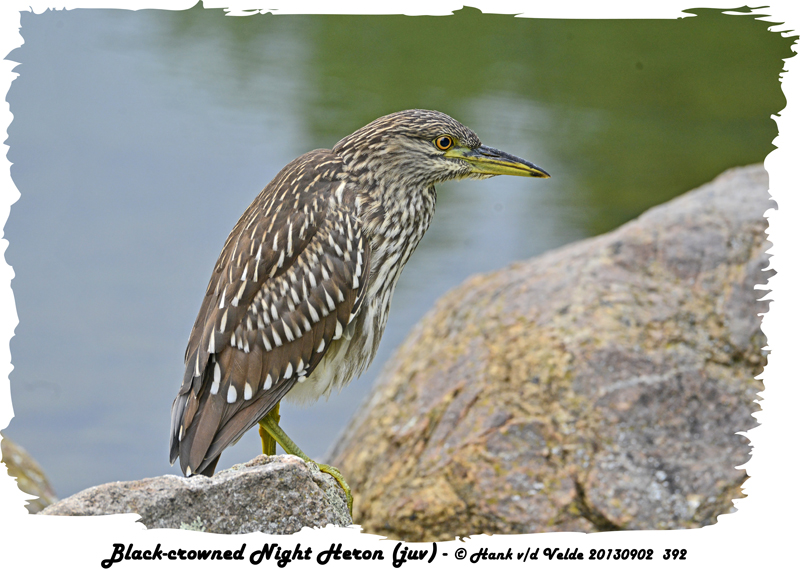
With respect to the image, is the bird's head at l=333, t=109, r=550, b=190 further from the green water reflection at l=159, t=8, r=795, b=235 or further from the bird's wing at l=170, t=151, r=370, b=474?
the green water reflection at l=159, t=8, r=795, b=235

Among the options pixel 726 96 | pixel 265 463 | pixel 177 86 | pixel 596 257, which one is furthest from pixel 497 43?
pixel 265 463

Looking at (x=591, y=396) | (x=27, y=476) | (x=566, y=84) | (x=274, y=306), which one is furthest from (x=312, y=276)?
(x=566, y=84)

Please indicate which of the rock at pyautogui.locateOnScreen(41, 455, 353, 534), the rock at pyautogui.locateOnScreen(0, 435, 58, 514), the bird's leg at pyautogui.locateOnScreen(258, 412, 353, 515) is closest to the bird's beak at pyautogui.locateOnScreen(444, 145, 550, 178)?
the bird's leg at pyautogui.locateOnScreen(258, 412, 353, 515)

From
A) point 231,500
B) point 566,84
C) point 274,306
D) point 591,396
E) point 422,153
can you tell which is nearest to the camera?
point 231,500

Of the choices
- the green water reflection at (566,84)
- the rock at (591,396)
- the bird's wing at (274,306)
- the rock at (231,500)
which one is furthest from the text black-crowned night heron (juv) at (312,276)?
the green water reflection at (566,84)

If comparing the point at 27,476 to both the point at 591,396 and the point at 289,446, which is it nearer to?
the point at 289,446

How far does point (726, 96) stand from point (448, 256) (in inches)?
267

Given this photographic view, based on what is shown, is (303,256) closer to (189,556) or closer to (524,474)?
(189,556)

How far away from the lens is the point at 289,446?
468cm

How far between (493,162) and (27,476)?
4027mm

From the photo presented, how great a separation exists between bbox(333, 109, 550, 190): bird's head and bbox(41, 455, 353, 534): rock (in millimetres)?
1687

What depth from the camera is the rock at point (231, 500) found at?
3.80 m

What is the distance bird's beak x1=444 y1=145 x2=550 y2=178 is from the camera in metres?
4.86

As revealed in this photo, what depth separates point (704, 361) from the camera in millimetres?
6051
